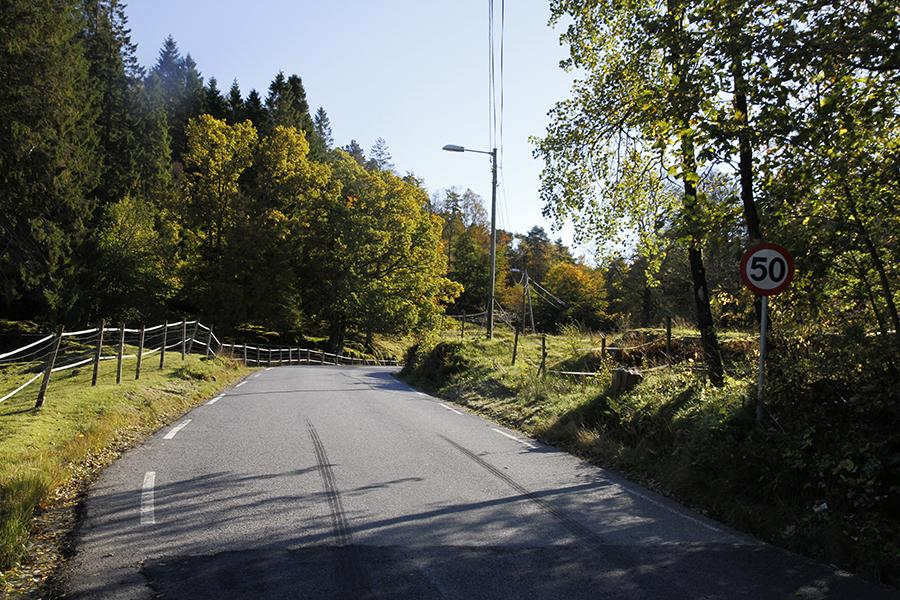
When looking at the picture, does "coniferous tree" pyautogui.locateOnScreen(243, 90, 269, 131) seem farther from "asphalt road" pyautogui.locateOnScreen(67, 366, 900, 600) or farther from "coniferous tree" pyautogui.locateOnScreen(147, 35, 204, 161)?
"asphalt road" pyautogui.locateOnScreen(67, 366, 900, 600)

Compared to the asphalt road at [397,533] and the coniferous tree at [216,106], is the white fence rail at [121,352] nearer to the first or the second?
the asphalt road at [397,533]

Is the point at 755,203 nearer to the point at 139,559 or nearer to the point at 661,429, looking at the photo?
the point at 661,429

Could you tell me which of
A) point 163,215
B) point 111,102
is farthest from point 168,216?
point 111,102

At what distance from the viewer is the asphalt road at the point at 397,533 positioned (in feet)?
14.2

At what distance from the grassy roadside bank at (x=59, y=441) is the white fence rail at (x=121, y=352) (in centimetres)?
38

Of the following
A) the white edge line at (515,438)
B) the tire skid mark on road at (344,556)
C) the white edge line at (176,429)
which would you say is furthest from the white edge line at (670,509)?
the white edge line at (176,429)

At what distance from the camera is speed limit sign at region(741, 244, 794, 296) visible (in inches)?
277

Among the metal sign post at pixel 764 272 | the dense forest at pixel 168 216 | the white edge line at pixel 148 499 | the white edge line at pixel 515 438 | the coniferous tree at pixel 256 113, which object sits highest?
the coniferous tree at pixel 256 113

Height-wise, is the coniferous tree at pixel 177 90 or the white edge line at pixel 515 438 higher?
the coniferous tree at pixel 177 90

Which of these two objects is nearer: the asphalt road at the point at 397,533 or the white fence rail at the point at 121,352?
the asphalt road at the point at 397,533

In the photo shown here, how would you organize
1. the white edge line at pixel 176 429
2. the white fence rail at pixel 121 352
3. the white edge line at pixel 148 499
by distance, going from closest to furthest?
the white edge line at pixel 148 499 < the white edge line at pixel 176 429 < the white fence rail at pixel 121 352

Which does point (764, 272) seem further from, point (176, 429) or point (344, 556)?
point (176, 429)

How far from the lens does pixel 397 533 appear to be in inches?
211

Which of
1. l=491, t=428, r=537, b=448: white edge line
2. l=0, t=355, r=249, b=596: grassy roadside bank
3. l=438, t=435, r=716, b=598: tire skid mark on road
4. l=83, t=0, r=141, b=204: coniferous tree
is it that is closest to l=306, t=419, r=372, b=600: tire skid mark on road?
l=438, t=435, r=716, b=598: tire skid mark on road
